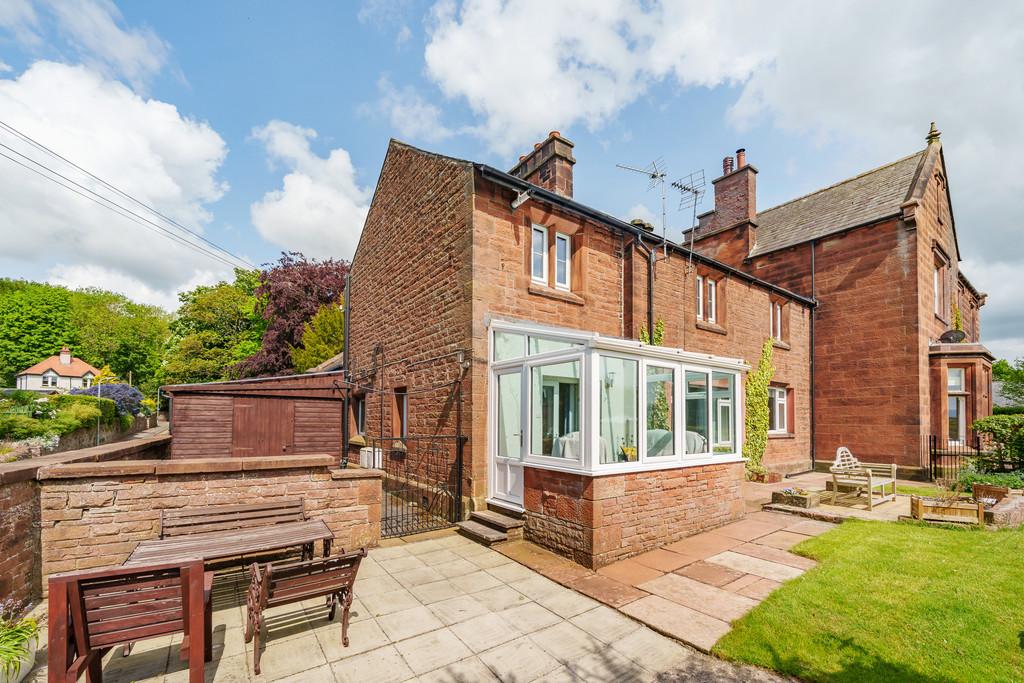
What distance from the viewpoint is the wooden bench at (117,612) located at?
2928mm

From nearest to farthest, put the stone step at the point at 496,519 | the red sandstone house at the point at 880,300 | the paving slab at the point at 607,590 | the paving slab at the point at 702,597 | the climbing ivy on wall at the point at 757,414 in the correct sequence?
1. the paving slab at the point at 702,597
2. the paving slab at the point at 607,590
3. the stone step at the point at 496,519
4. the climbing ivy on wall at the point at 757,414
5. the red sandstone house at the point at 880,300

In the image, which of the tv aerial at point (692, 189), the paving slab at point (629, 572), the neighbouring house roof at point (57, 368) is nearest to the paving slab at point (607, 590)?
the paving slab at point (629, 572)

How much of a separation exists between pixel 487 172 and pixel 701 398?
17.8 ft

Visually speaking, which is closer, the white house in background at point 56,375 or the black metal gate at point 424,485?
the black metal gate at point 424,485

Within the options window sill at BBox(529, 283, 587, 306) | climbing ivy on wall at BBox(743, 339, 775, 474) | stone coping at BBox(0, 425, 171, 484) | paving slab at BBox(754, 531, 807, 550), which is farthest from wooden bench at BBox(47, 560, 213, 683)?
climbing ivy on wall at BBox(743, 339, 775, 474)

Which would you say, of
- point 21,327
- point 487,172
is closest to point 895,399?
point 487,172

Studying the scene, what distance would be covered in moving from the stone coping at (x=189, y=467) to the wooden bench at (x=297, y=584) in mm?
2054

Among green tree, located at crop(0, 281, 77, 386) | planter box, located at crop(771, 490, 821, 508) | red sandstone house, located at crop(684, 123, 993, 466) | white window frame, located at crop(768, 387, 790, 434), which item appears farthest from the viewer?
green tree, located at crop(0, 281, 77, 386)

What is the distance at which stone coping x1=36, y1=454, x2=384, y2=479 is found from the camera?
4844 millimetres

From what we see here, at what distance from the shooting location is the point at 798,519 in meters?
8.38

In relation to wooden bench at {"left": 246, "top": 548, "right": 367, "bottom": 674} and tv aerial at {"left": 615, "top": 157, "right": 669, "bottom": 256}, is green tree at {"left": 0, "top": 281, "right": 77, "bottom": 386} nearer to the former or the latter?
wooden bench at {"left": 246, "top": 548, "right": 367, "bottom": 674}

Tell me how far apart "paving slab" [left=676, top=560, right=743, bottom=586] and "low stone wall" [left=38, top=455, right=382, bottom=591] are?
14.7 ft

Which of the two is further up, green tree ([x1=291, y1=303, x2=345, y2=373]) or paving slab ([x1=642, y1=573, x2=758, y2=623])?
green tree ([x1=291, y1=303, x2=345, y2=373])

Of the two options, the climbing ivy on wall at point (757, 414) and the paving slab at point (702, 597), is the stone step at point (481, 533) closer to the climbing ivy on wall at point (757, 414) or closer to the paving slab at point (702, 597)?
the paving slab at point (702, 597)
